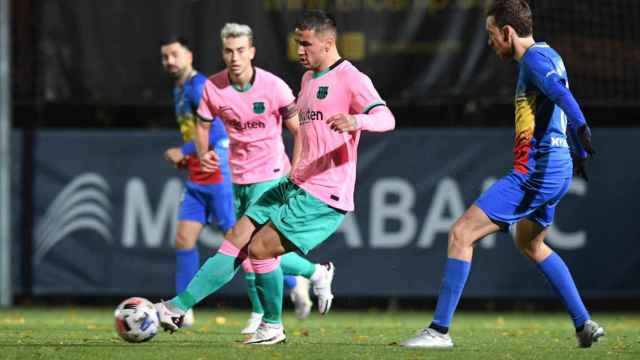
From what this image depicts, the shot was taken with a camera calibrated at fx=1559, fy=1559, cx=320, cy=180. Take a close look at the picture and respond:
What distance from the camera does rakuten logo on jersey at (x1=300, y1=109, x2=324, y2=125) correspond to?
31.1 ft

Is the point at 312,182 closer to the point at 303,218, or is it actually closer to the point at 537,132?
the point at 303,218

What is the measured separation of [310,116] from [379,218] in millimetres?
5921

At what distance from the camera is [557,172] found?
9.45m

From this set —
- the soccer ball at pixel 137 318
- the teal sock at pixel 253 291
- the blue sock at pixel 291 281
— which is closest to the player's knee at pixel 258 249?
the soccer ball at pixel 137 318

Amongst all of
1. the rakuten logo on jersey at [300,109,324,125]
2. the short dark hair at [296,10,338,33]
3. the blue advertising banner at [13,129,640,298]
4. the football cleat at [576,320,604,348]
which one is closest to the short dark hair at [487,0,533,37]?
the short dark hair at [296,10,338,33]

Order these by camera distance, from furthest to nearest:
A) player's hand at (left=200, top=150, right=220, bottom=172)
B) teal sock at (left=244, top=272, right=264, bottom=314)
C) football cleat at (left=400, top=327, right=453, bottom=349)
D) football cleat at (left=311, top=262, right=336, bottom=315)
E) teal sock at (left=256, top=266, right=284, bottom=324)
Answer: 1. teal sock at (left=244, top=272, right=264, bottom=314)
2. football cleat at (left=311, top=262, right=336, bottom=315)
3. player's hand at (left=200, top=150, right=220, bottom=172)
4. teal sock at (left=256, top=266, right=284, bottom=324)
5. football cleat at (left=400, top=327, right=453, bottom=349)

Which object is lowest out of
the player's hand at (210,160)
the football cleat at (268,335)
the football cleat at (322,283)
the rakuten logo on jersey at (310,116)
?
the football cleat at (268,335)

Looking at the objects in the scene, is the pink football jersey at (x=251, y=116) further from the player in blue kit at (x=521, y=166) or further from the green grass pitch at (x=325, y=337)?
the player in blue kit at (x=521, y=166)

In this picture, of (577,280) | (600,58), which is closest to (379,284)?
(577,280)

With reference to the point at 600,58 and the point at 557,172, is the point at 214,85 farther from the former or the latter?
the point at 600,58

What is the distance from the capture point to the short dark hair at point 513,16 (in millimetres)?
9391

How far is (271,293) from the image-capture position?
9695mm

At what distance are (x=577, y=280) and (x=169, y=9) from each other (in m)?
4.84

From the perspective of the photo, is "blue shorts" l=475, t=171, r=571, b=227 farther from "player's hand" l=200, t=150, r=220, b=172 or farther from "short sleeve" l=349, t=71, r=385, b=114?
"player's hand" l=200, t=150, r=220, b=172
